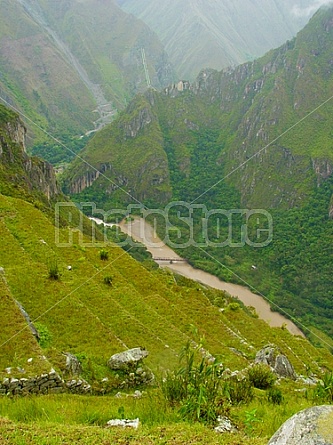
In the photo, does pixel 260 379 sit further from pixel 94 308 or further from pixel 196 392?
pixel 94 308

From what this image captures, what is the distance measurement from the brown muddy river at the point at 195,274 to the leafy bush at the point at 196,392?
67.3 m

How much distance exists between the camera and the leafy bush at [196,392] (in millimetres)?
7156

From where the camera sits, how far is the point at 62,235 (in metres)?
26.5

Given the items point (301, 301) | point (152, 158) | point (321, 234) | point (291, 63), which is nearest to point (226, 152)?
point (152, 158)

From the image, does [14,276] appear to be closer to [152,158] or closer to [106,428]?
[106,428]

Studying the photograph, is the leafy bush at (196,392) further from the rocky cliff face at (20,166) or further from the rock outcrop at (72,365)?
the rocky cliff face at (20,166)

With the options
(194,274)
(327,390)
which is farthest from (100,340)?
(194,274)

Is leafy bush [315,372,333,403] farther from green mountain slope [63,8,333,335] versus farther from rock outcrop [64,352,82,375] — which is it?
green mountain slope [63,8,333,335]

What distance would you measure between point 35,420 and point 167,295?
55.2ft

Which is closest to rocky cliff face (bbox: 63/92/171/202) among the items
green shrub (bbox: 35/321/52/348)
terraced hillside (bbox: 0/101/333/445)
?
terraced hillside (bbox: 0/101/333/445)

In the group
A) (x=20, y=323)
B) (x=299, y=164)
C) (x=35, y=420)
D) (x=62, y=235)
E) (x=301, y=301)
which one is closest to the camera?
(x=35, y=420)

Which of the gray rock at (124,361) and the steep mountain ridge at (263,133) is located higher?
the steep mountain ridge at (263,133)

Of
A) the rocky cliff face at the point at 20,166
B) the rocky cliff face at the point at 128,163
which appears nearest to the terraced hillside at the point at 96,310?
the rocky cliff face at the point at 20,166

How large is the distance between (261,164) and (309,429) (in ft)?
493
